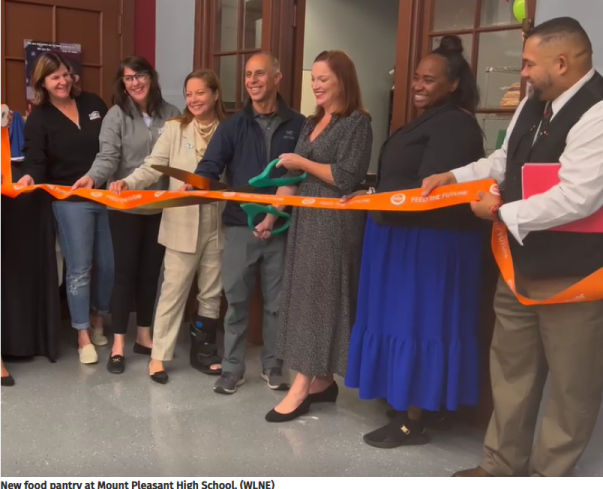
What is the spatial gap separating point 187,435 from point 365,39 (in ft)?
14.8

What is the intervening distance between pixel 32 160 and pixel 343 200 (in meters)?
1.70

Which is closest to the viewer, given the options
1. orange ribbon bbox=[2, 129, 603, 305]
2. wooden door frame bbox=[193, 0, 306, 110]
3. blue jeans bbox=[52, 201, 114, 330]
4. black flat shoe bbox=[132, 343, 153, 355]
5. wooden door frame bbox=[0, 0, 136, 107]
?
orange ribbon bbox=[2, 129, 603, 305]

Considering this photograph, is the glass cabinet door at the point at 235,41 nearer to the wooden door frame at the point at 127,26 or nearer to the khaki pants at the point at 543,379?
the wooden door frame at the point at 127,26

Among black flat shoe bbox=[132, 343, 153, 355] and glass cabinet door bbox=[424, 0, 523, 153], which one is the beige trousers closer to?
black flat shoe bbox=[132, 343, 153, 355]

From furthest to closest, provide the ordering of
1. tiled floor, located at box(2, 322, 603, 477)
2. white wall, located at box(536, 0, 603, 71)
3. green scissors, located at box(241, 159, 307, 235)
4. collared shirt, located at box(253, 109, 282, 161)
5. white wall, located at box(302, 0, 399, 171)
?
white wall, located at box(302, 0, 399, 171) < collared shirt, located at box(253, 109, 282, 161) < green scissors, located at box(241, 159, 307, 235) < white wall, located at box(536, 0, 603, 71) < tiled floor, located at box(2, 322, 603, 477)

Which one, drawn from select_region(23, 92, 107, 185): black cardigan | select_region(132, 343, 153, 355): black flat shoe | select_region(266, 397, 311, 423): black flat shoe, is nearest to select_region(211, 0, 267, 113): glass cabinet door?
select_region(23, 92, 107, 185): black cardigan

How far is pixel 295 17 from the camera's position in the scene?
3.63m

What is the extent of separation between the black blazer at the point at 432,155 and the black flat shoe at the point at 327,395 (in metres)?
0.89

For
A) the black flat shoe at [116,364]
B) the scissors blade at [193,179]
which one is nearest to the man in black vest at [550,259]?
the scissors blade at [193,179]

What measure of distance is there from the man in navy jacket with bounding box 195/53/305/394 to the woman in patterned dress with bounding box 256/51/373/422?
0.76ft

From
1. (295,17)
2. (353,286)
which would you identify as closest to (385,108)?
(295,17)

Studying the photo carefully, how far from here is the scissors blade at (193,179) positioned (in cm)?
285

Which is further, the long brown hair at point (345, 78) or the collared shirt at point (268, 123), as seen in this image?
the collared shirt at point (268, 123)

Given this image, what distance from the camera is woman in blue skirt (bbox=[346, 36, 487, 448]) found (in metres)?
2.33
